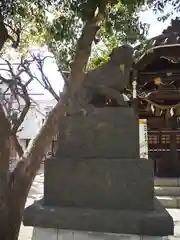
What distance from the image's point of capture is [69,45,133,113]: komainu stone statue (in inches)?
137

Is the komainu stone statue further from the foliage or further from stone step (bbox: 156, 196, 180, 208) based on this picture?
stone step (bbox: 156, 196, 180, 208)

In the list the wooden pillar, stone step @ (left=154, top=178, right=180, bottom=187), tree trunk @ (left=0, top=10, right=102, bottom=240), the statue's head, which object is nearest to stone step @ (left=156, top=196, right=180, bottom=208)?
stone step @ (left=154, top=178, right=180, bottom=187)

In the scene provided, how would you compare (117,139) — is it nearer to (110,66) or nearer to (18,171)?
(110,66)

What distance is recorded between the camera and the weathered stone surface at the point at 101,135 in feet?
A: 10.8

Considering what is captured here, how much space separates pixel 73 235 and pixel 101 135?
3.55 ft

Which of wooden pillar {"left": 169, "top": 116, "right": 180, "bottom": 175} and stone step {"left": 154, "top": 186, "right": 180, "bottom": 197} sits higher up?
wooden pillar {"left": 169, "top": 116, "right": 180, "bottom": 175}

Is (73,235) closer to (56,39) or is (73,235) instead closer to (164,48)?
(56,39)

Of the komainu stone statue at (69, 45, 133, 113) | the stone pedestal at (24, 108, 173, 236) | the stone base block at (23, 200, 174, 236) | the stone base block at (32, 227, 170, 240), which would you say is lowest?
the stone base block at (32, 227, 170, 240)

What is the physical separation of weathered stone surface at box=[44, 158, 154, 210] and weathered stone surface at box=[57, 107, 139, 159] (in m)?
0.12

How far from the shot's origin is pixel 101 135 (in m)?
3.33

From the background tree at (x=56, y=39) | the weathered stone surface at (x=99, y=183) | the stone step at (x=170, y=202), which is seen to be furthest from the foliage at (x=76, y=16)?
the stone step at (x=170, y=202)

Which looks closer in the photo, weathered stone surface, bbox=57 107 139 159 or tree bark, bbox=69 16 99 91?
weathered stone surface, bbox=57 107 139 159

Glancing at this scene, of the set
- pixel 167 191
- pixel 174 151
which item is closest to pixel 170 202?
pixel 167 191

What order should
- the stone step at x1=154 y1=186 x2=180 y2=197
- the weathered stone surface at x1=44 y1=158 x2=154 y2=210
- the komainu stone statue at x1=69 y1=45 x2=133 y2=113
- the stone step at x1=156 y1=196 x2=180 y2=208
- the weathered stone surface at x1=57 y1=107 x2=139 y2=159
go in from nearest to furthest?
1. the weathered stone surface at x1=44 y1=158 x2=154 y2=210
2. the weathered stone surface at x1=57 y1=107 x2=139 y2=159
3. the komainu stone statue at x1=69 y1=45 x2=133 y2=113
4. the stone step at x1=156 y1=196 x2=180 y2=208
5. the stone step at x1=154 y1=186 x2=180 y2=197
